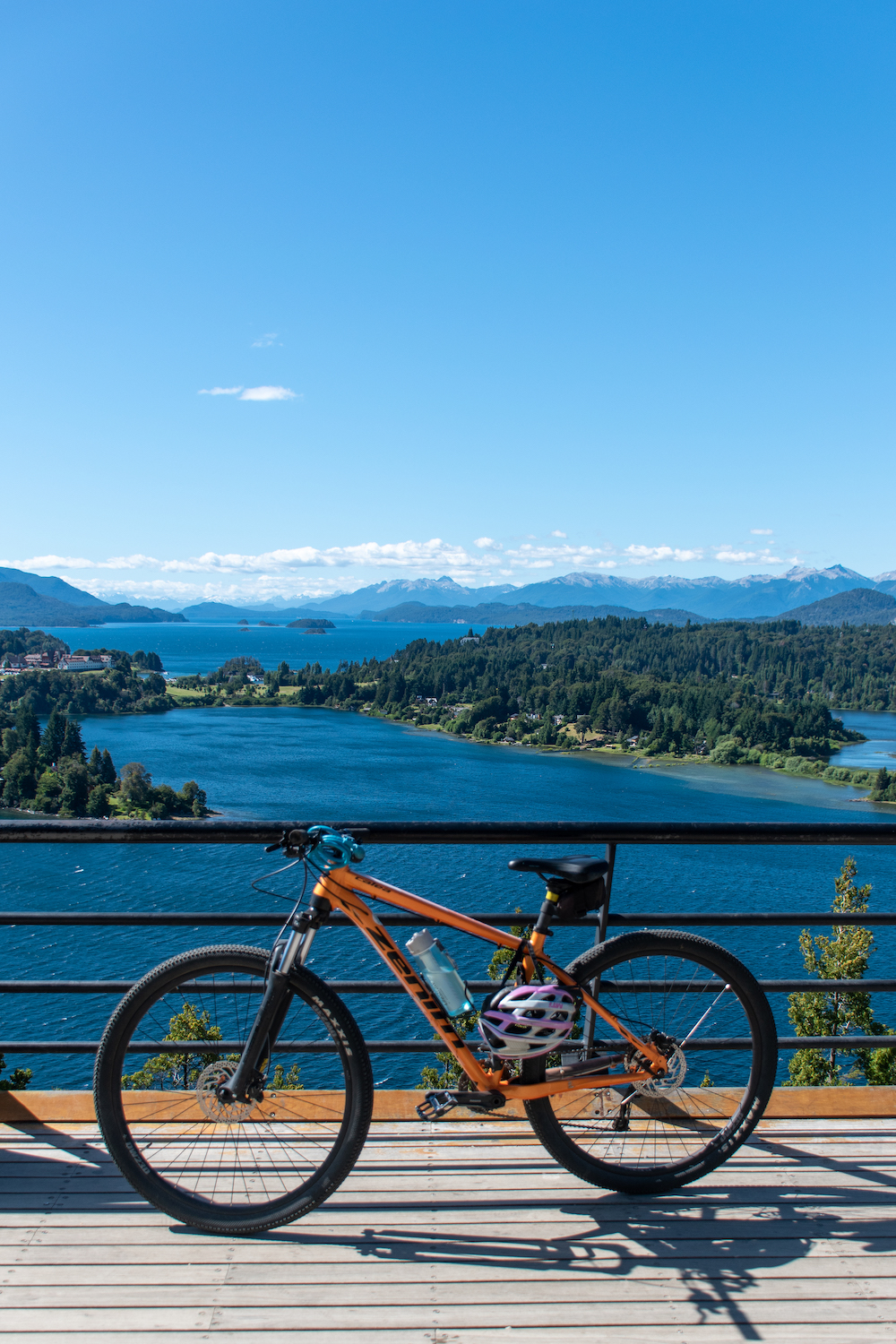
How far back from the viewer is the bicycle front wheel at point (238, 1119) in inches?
96.7

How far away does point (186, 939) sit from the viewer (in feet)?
113

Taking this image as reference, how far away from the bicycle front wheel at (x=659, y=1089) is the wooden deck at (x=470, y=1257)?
9cm

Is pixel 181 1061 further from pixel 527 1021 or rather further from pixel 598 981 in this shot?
pixel 598 981

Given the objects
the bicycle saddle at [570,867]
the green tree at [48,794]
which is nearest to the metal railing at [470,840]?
the bicycle saddle at [570,867]

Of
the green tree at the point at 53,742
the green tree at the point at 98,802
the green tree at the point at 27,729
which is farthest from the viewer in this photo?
the green tree at the point at 27,729

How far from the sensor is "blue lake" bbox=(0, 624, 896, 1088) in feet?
98.2

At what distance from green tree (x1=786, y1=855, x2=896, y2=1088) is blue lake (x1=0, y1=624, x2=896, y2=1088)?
299 cm

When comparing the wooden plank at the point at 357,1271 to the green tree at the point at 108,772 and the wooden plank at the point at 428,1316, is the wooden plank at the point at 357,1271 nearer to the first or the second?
the wooden plank at the point at 428,1316

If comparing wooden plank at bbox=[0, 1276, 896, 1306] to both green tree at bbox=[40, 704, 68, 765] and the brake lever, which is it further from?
green tree at bbox=[40, 704, 68, 765]

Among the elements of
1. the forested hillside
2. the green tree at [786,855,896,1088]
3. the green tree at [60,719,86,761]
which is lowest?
the green tree at [786,855,896,1088]

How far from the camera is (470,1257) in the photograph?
7.75 ft

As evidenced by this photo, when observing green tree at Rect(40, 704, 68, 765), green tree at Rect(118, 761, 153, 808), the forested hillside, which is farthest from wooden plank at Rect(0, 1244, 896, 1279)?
the forested hillside

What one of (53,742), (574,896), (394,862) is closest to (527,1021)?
(574,896)

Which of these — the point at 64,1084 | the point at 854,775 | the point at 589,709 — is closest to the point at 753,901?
the point at 64,1084
